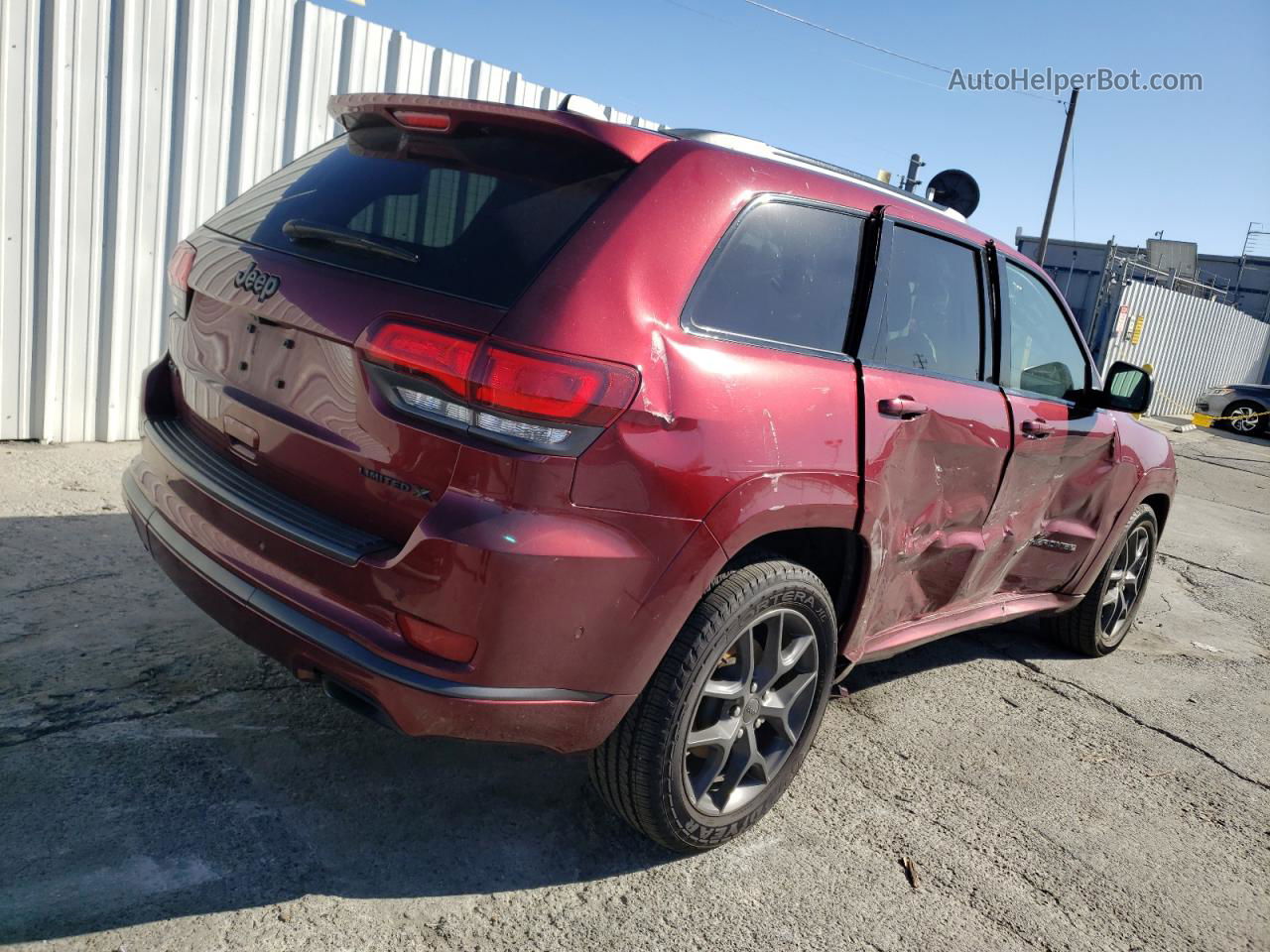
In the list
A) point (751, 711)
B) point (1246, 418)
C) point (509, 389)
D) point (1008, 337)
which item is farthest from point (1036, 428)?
point (1246, 418)

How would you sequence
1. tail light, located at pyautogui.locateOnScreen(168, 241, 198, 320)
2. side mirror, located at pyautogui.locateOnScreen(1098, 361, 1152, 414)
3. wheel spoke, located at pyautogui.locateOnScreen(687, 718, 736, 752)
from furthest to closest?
side mirror, located at pyautogui.locateOnScreen(1098, 361, 1152, 414) → tail light, located at pyautogui.locateOnScreen(168, 241, 198, 320) → wheel spoke, located at pyautogui.locateOnScreen(687, 718, 736, 752)

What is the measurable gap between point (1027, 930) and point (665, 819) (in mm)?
1026

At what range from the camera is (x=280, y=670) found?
135 inches

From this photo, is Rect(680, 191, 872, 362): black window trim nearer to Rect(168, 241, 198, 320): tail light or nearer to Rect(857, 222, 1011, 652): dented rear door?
Rect(857, 222, 1011, 652): dented rear door

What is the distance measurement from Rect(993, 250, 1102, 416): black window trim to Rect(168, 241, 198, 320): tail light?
2666 mm

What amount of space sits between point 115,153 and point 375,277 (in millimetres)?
4028

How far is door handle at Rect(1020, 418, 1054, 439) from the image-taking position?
12.1 feet

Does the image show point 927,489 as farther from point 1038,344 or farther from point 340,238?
point 340,238

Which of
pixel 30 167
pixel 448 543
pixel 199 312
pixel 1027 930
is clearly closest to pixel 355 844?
pixel 448 543

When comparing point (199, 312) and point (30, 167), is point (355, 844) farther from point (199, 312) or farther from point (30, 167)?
point (30, 167)

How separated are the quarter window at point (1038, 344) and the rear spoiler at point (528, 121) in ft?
5.89

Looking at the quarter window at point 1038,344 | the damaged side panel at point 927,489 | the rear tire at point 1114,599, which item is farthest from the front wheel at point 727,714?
the rear tire at point 1114,599

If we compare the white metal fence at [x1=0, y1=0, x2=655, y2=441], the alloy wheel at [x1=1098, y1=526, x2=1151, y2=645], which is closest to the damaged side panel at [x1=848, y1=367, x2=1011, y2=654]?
the alloy wheel at [x1=1098, y1=526, x2=1151, y2=645]

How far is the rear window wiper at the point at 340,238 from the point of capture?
242cm
